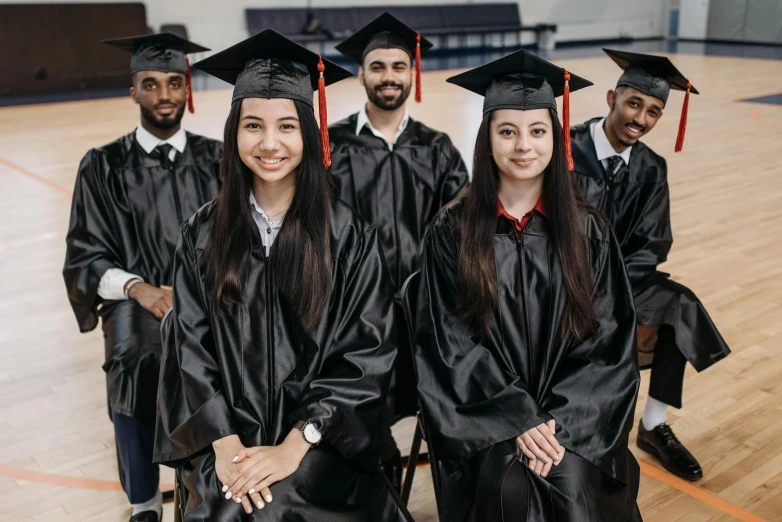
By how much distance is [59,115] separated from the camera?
39.9 feet

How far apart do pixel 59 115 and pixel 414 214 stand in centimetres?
1025

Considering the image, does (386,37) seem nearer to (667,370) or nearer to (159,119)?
(159,119)

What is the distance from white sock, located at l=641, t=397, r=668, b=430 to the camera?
336 centimetres

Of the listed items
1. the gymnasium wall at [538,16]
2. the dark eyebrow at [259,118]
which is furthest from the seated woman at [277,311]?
the gymnasium wall at [538,16]

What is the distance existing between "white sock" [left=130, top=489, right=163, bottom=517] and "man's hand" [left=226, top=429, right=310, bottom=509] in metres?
0.93

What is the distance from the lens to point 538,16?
22.3 meters

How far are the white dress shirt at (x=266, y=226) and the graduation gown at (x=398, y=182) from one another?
1.07 m

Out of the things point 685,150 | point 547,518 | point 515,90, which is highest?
point 515,90

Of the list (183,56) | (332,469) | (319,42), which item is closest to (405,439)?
(332,469)

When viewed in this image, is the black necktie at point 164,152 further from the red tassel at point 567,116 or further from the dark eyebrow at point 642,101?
the dark eyebrow at point 642,101

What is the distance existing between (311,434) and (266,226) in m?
0.64

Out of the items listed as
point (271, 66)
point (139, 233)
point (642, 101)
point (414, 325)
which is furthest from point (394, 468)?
point (642, 101)

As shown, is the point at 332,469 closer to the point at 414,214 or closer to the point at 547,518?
the point at 547,518

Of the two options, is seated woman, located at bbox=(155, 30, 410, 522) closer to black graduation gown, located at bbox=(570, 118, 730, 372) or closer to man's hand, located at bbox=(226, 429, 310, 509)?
man's hand, located at bbox=(226, 429, 310, 509)
